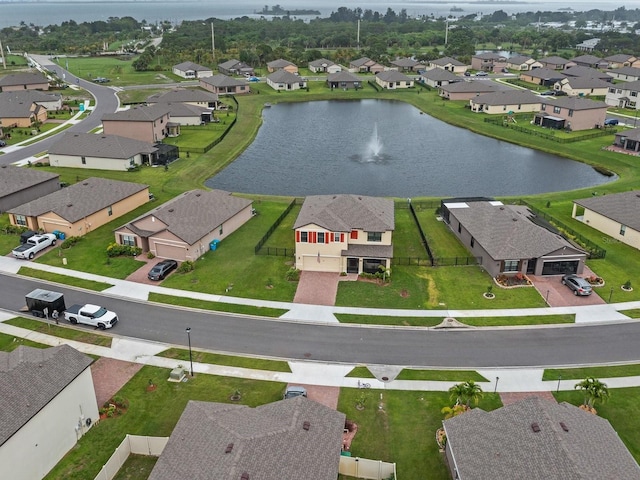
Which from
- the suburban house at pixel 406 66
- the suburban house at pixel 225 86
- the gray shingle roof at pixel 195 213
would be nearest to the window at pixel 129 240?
the gray shingle roof at pixel 195 213

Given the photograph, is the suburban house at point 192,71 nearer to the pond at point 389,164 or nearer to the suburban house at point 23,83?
the suburban house at point 23,83

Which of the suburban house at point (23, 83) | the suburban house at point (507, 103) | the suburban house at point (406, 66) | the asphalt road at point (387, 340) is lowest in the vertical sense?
the asphalt road at point (387, 340)

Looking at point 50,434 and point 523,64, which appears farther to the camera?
point 523,64

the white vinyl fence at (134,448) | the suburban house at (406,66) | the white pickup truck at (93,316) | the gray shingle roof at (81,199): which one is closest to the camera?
the white vinyl fence at (134,448)

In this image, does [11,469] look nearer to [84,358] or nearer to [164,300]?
[84,358]

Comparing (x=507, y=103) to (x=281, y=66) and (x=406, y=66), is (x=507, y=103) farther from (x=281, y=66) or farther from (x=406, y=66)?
(x=281, y=66)

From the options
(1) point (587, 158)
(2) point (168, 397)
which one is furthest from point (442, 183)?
(2) point (168, 397)

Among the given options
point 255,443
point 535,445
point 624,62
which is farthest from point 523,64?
point 255,443
